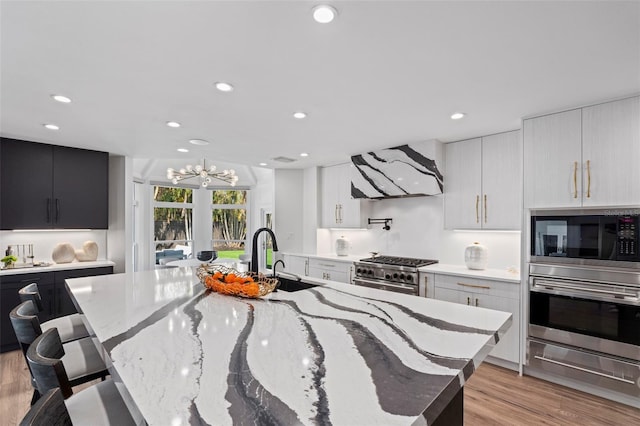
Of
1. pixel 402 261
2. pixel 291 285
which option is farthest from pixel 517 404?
pixel 291 285

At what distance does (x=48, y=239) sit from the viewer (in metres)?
4.20

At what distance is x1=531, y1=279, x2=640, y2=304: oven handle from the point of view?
241cm

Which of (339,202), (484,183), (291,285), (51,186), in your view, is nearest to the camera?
(291,285)

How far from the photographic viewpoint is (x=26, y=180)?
149 inches

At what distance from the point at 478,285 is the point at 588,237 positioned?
102 centimetres

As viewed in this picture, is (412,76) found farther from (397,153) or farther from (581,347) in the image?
(581,347)

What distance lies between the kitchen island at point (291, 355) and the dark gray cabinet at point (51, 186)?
8.88 feet

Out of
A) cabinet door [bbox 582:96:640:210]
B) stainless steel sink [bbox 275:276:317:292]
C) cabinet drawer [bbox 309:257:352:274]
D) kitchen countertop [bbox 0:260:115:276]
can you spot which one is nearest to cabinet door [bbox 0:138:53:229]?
kitchen countertop [bbox 0:260:115:276]

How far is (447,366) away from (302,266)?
4.23m

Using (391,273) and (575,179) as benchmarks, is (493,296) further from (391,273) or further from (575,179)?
(575,179)

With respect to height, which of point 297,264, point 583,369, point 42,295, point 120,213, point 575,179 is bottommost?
point 583,369

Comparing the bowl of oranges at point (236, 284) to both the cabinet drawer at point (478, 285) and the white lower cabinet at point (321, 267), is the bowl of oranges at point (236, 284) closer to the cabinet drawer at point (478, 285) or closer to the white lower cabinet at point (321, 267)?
the white lower cabinet at point (321, 267)

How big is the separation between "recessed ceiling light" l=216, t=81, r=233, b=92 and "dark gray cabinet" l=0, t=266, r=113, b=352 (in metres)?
2.71

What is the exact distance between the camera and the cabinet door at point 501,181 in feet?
11.0
